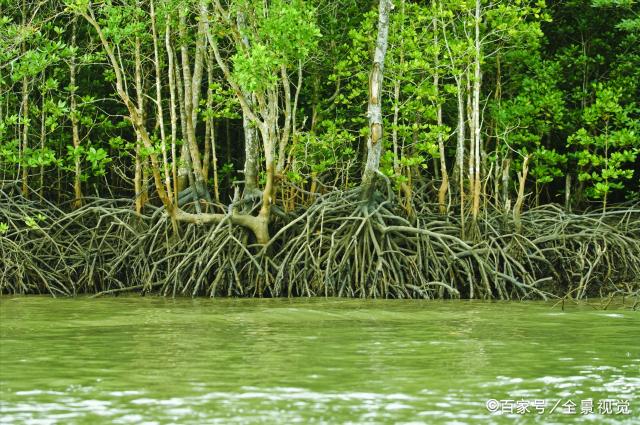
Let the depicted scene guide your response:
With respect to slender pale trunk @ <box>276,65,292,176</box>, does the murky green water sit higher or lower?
lower

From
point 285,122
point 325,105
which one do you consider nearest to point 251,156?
point 285,122

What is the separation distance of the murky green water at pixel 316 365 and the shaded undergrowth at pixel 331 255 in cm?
145

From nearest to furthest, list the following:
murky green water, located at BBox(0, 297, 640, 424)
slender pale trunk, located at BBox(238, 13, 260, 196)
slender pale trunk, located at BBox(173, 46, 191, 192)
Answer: murky green water, located at BBox(0, 297, 640, 424) → slender pale trunk, located at BBox(238, 13, 260, 196) → slender pale trunk, located at BBox(173, 46, 191, 192)

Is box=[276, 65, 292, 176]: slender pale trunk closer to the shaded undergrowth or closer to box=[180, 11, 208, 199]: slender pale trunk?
the shaded undergrowth

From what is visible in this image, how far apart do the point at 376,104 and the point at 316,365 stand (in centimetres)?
626

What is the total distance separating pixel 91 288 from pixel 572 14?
8.37 metres

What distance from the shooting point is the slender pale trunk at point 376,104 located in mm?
12836

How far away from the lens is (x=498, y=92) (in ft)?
52.3

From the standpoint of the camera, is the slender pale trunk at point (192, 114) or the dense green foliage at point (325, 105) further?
the slender pale trunk at point (192, 114)

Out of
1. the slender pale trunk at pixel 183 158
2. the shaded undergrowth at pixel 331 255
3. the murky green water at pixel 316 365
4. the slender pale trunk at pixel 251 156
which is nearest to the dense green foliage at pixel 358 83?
the slender pale trunk at pixel 183 158

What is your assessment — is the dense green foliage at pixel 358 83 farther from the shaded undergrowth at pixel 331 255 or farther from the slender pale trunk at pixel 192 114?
the shaded undergrowth at pixel 331 255

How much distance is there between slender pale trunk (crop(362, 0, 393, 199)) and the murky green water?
2.24 m

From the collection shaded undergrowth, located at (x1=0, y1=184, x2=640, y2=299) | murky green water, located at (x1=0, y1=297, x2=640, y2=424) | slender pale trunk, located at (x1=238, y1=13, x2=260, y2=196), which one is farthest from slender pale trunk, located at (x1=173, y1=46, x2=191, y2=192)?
murky green water, located at (x1=0, y1=297, x2=640, y2=424)

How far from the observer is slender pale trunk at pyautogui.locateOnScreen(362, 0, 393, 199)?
12836 mm
